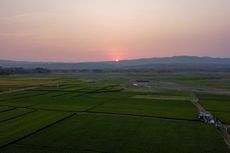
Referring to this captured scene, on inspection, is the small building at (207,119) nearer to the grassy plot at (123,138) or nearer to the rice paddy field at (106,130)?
the rice paddy field at (106,130)

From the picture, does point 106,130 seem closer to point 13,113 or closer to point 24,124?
point 24,124

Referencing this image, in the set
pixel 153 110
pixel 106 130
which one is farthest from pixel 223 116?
pixel 106 130

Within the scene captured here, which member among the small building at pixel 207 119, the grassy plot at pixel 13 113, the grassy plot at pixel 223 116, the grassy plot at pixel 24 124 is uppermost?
the grassy plot at pixel 13 113

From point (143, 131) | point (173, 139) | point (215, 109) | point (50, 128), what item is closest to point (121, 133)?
point (143, 131)

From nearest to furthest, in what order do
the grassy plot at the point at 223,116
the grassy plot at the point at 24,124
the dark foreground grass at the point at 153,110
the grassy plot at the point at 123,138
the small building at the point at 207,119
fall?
the grassy plot at the point at 123,138
the grassy plot at the point at 24,124
the small building at the point at 207,119
the grassy plot at the point at 223,116
the dark foreground grass at the point at 153,110

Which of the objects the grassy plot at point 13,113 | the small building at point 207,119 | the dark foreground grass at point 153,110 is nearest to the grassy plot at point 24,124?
the grassy plot at point 13,113

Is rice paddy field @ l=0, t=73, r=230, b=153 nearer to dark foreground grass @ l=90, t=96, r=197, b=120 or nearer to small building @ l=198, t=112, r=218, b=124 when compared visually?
dark foreground grass @ l=90, t=96, r=197, b=120

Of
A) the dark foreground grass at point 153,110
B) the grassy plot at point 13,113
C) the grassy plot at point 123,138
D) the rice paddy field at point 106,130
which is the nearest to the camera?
the grassy plot at point 123,138
